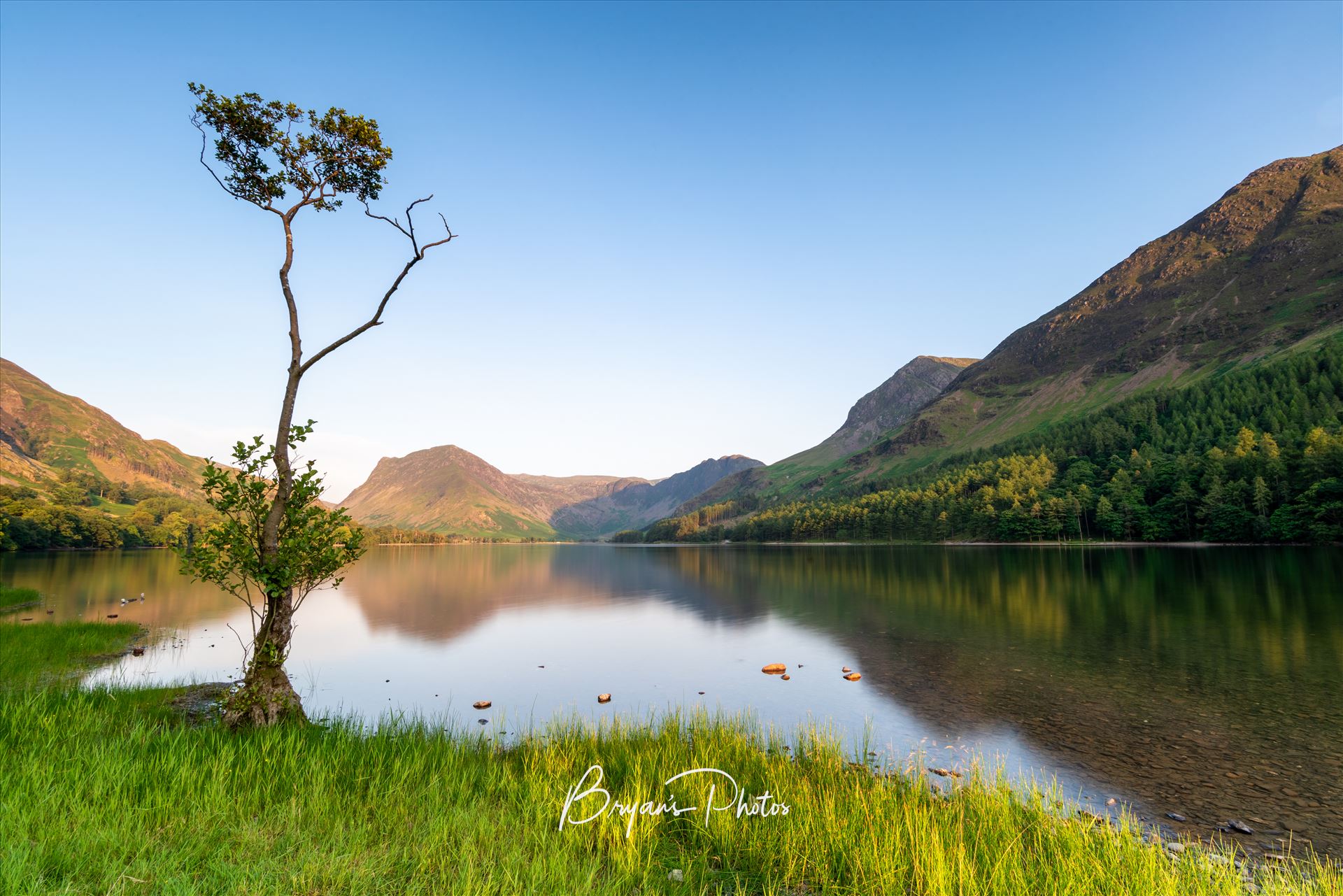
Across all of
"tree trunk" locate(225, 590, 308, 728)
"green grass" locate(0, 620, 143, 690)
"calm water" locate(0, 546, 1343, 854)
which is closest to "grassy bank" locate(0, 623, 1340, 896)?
"tree trunk" locate(225, 590, 308, 728)

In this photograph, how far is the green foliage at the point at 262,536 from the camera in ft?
54.7

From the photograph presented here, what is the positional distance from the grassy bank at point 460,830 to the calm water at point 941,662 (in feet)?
25.4

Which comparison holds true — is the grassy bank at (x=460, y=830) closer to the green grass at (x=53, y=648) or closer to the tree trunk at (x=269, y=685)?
the tree trunk at (x=269, y=685)

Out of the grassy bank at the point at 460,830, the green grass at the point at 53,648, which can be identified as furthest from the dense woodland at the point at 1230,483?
the green grass at the point at 53,648

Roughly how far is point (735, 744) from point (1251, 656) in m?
35.9

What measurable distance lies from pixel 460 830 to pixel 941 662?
3455 centimetres

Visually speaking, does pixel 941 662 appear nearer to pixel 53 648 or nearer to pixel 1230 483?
pixel 53 648

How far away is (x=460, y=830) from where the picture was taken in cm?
969

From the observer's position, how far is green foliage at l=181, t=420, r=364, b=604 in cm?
1669

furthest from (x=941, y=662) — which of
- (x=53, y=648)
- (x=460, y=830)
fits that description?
(x=53, y=648)

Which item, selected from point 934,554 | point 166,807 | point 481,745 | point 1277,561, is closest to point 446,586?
point 481,745

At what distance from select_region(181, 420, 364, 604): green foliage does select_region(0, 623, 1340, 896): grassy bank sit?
4120 mm

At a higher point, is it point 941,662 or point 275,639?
point 275,639

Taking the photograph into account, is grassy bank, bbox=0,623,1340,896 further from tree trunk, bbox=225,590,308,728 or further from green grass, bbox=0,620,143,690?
green grass, bbox=0,620,143,690
